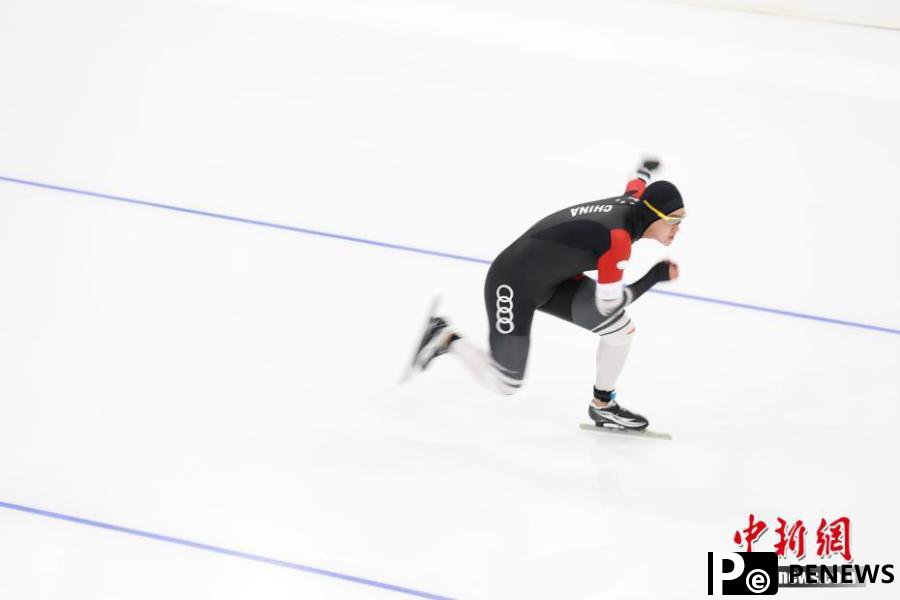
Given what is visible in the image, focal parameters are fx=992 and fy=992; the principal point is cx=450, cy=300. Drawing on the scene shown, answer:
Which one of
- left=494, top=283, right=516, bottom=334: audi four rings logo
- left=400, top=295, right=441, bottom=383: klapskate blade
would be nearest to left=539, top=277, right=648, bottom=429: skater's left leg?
left=494, top=283, right=516, bottom=334: audi four rings logo

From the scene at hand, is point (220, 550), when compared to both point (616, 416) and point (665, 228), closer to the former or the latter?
point (616, 416)

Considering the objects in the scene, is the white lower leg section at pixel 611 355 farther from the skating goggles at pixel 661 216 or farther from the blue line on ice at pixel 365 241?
the blue line on ice at pixel 365 241

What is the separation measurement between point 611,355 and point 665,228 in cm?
57

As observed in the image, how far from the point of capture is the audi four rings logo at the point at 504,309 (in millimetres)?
3602

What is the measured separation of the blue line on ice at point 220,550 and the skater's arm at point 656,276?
125 cm

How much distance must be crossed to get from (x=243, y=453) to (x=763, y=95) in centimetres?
433

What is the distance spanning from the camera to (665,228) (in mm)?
3422

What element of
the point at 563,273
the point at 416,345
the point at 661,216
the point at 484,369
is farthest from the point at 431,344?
the point at 661,216

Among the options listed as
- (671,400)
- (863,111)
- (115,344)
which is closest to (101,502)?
(115,344)

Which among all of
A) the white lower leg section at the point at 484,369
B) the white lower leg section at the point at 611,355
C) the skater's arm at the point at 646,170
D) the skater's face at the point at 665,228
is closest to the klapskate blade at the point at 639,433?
the white lower leg section at the point at 611,355

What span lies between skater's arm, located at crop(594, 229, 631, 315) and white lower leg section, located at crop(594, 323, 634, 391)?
29 centimetres

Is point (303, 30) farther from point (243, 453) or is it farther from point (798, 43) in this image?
point (243, 453)

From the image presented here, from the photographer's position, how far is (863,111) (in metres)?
6.33

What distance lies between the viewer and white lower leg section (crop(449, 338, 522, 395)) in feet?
12.4
